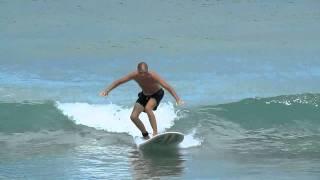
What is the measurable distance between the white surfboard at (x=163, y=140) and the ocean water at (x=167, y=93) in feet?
0.68

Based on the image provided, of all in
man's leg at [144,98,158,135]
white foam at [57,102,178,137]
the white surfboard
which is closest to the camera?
the white surfboard

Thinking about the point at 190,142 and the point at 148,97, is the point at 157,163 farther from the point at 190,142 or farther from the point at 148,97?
the point at 190,142

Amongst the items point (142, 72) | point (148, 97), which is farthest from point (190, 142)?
point (142, 72)

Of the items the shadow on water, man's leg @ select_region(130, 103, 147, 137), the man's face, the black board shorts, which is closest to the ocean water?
the shadow on water

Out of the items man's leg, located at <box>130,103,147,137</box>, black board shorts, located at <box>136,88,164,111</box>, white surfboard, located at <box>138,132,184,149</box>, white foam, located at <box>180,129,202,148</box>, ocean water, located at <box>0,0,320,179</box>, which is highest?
black board shorts, located at <box>136,88,164,111</box>

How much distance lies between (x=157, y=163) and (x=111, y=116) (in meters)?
6.94

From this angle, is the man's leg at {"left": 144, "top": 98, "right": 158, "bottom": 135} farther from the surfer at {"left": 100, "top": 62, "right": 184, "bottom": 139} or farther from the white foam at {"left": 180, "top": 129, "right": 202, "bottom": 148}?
the white foam at {"left": 180, "top": 129, "right": 202, "bottom": 148}

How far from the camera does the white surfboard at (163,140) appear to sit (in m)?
14.6

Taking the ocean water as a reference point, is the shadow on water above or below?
above

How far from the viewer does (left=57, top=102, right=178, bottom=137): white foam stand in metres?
18.8

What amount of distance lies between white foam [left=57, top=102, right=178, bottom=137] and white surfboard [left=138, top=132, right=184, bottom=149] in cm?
302

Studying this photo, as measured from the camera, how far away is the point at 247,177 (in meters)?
12.0

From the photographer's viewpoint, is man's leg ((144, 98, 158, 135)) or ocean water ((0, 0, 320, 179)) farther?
man's leg ((144, 98, 158, 135))

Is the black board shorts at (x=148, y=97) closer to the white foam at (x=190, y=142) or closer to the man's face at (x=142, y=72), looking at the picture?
the man's face at (x=142, y=72)
